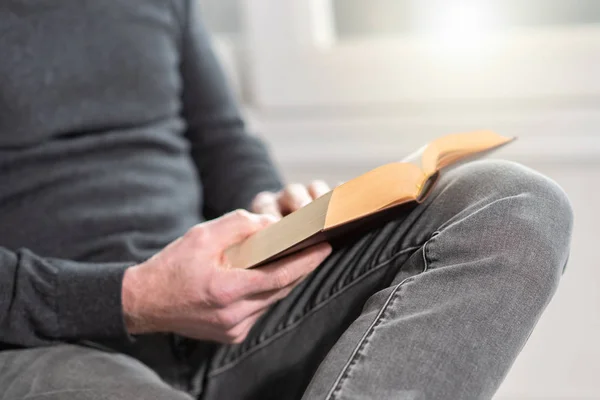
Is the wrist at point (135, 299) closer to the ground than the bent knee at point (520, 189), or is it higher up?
closer to the ground

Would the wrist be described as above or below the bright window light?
below

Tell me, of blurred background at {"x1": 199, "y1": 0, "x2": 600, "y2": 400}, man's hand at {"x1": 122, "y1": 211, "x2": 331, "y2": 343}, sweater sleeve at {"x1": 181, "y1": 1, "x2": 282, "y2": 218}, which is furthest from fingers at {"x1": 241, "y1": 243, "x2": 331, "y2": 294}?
blurred background at {"x1": 199, "y1": 0, "x2": 600, "y2": 400}

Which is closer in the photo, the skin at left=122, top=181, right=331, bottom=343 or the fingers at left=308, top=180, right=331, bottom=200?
the skin at left=122, top=181, right=331, bottom=343

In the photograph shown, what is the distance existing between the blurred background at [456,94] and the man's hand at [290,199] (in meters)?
0.44

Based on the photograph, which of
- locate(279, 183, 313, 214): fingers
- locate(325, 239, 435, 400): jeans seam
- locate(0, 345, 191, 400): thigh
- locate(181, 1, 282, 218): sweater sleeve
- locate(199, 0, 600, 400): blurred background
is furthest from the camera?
locate(199, 0, 600, 400): blurred background

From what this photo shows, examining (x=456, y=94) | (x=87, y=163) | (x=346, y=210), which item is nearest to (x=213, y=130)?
(x=87, y=163)

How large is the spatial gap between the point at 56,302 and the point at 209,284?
17cm

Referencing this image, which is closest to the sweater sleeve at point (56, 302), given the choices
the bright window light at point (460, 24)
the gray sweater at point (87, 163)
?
the gray sweater at point (87, 163)

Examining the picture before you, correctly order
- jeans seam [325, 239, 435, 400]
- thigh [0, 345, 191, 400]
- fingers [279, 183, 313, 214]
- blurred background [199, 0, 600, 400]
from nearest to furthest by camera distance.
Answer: jeans seam [325, 239, 435, 400], thigh [0, 345, 191, 400], fingers [279, 183, 313, 214], blurred background [199, 0, 600, 400]

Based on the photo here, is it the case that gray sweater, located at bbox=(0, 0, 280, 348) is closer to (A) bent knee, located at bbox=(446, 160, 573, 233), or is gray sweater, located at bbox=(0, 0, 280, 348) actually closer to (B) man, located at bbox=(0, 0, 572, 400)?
(B) man, located at bbox=(0, 0, 572, 400)

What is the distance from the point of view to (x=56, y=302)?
771mm

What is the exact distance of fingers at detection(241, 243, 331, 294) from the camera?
0.69 metres

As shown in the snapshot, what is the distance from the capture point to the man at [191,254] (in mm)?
597

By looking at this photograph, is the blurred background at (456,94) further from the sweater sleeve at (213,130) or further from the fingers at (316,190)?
the fingers at (316,190)
